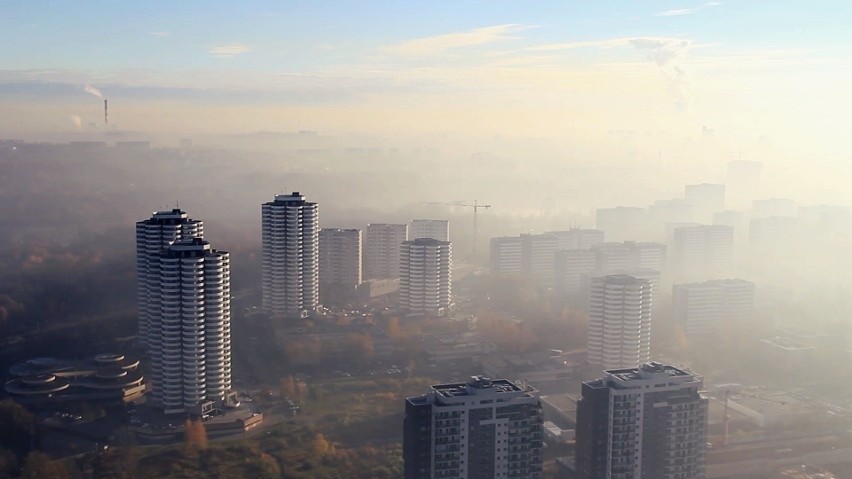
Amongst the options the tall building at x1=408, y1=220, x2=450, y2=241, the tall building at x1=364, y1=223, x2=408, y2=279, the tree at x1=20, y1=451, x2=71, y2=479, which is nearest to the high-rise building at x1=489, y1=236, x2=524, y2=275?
the tall building at x1=408, y1=220, x2=450, y2=241

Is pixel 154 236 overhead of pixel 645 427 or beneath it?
overhead

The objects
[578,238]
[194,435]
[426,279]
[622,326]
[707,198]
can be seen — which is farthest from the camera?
[707,198]

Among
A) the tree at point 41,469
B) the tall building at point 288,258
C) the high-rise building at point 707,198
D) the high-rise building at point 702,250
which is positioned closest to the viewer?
the tree at point 41,469

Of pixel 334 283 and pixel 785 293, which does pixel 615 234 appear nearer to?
pixel 785 293

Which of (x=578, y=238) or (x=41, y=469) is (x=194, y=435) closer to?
(x=41, y=469)

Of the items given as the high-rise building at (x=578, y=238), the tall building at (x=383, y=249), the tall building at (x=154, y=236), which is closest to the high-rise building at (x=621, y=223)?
the high-rise building at (x=578, y=238)

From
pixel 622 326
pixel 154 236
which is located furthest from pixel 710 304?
pixel 154 236

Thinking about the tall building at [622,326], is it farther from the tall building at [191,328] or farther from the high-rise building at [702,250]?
the high-rise building at [702,250]
